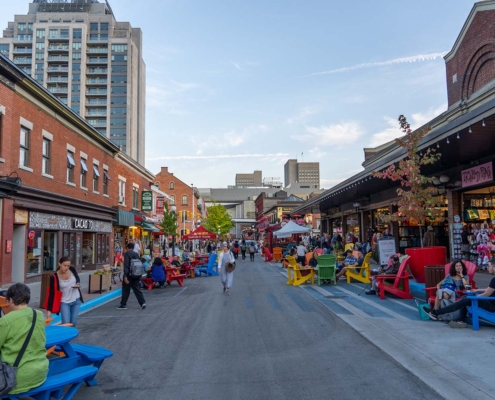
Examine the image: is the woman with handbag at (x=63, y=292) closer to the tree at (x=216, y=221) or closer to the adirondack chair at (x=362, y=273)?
the adirondack chair at (x=362, y=273)

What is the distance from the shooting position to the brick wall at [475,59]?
1964 cm

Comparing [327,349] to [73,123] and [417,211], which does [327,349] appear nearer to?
[417,211]

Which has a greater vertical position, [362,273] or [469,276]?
[469,276]

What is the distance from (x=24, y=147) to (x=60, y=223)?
4.47 meters

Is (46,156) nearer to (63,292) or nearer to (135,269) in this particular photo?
(135,269)

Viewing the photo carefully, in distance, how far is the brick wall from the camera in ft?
64.4

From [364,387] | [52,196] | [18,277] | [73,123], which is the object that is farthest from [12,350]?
[73,123]

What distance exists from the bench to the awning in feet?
83.9

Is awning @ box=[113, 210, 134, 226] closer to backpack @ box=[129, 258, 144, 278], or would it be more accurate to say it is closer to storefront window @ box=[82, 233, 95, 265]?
storefront window @ box=[82, 233, 95, 265]

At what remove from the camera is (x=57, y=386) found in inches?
172

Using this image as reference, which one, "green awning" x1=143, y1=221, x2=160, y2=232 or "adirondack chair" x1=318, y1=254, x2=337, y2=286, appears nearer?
"adirondack chair" x1=318, y1=254, x2=337, y2=286

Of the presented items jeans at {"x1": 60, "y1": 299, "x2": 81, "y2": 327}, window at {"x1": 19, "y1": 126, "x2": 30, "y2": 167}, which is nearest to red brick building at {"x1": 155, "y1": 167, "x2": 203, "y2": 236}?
window at {"x1": 19, "y1": 126, "x2": 30, "y2": 167}

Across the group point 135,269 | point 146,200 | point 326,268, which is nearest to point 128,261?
point 135,269

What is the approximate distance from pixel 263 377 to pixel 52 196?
1687 cm
